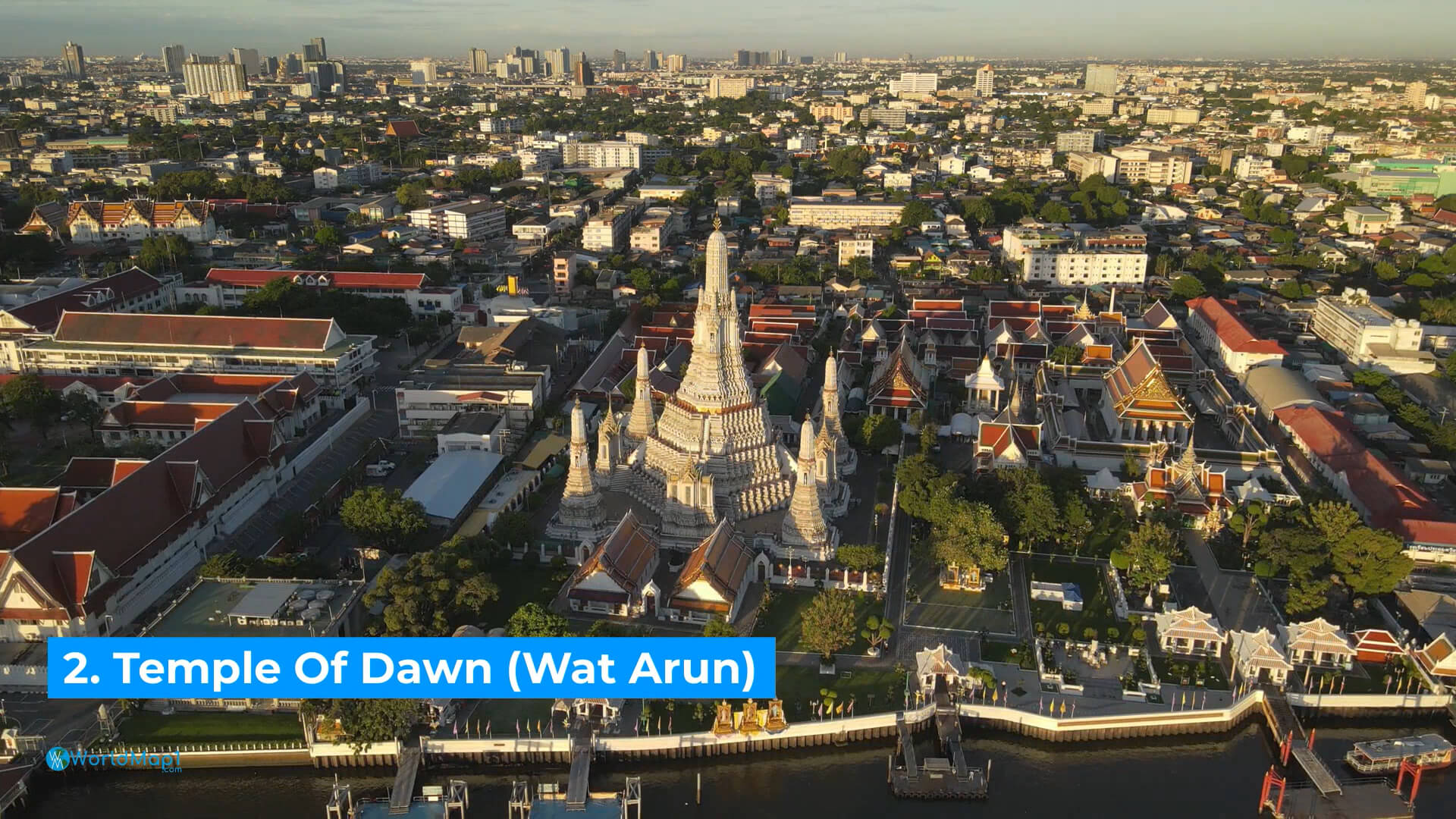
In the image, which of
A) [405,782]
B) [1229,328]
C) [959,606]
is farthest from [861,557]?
[1229,328]

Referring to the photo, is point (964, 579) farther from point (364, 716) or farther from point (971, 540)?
point (364, 716)

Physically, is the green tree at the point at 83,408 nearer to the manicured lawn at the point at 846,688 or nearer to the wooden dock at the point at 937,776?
the manicured lawn at the point at 846,688

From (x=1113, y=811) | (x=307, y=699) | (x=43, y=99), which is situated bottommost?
(x=1113, y=811)

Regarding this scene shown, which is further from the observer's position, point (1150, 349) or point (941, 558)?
point (1150, 349)

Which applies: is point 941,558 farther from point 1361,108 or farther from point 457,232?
point 1361,108

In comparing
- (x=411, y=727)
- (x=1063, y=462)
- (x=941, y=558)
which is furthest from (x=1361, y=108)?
(x=411, y=727)

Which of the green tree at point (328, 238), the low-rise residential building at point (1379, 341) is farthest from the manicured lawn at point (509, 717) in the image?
the green tree at point (328, 238)
